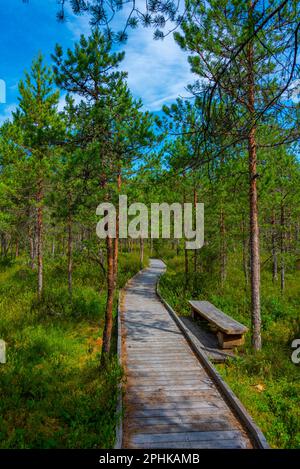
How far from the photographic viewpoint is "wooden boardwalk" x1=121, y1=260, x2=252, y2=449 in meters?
5.03

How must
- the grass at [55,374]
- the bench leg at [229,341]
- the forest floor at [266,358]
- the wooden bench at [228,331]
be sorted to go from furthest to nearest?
the bench leg at [229,341]
the wooden bench at [228,331]
the forest floor at [266,358]
the grass at [55,374]

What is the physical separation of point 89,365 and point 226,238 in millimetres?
12575

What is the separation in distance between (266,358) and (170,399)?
175 inches

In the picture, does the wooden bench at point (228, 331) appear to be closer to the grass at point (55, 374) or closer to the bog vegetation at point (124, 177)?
the bog vegetation at point (124, 177)

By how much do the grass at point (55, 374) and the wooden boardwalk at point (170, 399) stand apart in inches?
18.2

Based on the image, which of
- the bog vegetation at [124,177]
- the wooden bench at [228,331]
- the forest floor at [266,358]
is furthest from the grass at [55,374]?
the wooden bench at [228,331]

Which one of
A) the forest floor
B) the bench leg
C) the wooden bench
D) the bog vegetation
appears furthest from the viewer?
the bench leg

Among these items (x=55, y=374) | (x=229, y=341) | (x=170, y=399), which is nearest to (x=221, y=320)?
(x=229, y=341)

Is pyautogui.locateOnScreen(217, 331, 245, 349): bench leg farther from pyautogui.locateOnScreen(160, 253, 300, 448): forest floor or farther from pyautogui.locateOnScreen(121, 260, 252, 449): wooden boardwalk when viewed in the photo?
pyautogui.locateOnScreen(121, 260, 252, 449): wooden boardwalk

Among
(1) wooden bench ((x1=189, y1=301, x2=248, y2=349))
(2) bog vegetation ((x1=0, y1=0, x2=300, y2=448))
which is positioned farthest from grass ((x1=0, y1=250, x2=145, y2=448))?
(1) wooden bench ((x1=189, y1=301, x2=248, y2=349))

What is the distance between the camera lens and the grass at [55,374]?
573 cm

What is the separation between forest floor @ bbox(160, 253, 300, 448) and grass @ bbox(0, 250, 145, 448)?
3.29 m

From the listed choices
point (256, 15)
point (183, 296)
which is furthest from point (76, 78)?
point (183, 296)

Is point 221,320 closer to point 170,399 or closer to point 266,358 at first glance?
point 266,358
